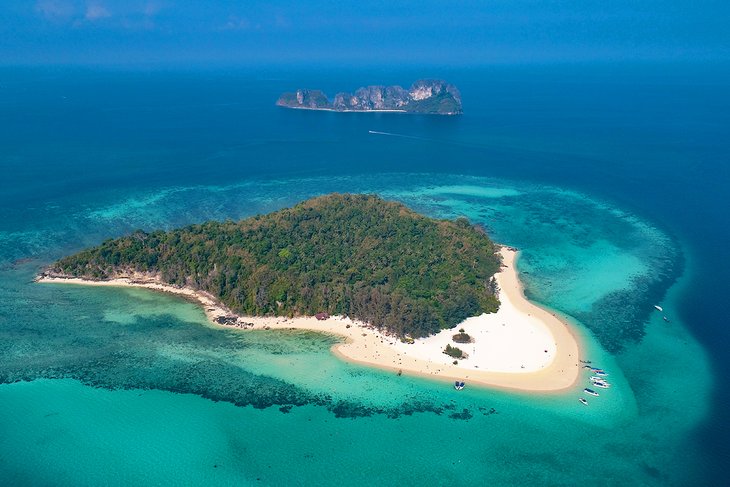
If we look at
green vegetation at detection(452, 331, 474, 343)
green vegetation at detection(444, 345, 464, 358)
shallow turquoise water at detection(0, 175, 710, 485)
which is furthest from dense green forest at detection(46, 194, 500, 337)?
shallow turquoise water at detection(0, 175, 710, 485)

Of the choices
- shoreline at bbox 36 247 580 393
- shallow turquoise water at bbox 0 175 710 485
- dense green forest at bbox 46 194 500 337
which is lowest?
shallow turquoise water at bbox 0 175 710 485

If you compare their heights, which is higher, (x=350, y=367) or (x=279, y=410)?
(x=350, y=367)

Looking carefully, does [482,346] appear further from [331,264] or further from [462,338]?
[331,264]

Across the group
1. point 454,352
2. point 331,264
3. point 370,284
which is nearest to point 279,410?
point 454,352

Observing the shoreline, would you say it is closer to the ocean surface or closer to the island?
the island

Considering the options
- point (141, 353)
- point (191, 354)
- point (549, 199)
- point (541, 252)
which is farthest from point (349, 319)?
point (549, 199)

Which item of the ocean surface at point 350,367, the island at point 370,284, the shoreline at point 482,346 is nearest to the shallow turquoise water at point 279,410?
the ocean surface at point 350,367

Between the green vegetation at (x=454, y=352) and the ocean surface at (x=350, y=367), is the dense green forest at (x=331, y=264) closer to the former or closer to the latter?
the green vegetation at (x=454, y=352)
